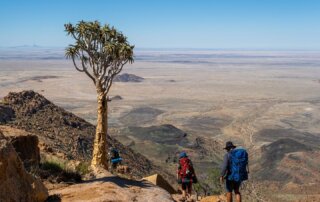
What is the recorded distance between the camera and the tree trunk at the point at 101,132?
13219 millimetres

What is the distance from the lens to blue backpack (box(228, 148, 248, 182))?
9070 millimetres

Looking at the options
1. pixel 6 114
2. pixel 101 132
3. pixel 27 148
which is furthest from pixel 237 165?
pixel 6 114

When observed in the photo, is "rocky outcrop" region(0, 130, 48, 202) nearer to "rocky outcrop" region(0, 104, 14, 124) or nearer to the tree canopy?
the tree canopy

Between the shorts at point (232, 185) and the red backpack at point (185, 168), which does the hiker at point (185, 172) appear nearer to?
the red backpack at point (185, 168)

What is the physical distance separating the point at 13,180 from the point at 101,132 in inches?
256

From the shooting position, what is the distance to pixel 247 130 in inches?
3095

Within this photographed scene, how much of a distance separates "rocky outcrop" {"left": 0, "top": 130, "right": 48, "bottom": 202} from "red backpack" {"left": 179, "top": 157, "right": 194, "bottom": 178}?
15.5 ft

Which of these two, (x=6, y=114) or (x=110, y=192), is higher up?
(x=110, y=192)

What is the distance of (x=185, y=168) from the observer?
11.7 m

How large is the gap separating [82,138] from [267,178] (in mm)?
22381

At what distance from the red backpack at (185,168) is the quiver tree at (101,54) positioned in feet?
9.30

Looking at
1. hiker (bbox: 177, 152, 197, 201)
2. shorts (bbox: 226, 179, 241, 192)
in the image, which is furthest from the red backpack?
shorts (bbox: 226, 179, 241, 192)

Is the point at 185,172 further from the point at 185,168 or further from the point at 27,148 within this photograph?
the point at 27,148

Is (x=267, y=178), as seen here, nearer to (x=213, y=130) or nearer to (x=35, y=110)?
(x=35, y=110)
